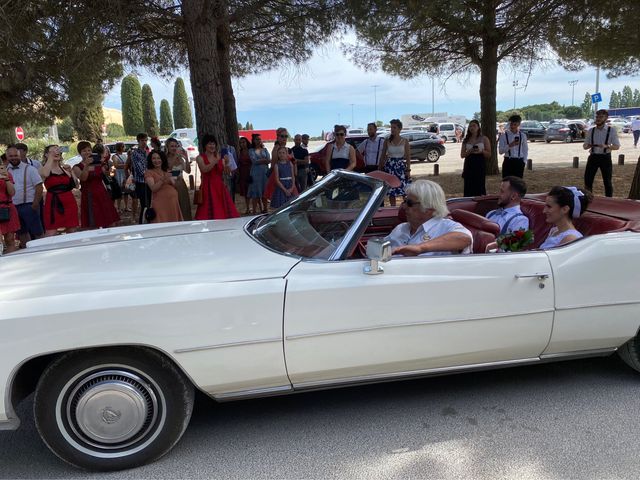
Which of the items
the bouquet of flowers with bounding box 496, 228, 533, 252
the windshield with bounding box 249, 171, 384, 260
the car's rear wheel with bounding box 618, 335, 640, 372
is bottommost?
the car's rear wheel with bounding box 618, 335, 640, 372

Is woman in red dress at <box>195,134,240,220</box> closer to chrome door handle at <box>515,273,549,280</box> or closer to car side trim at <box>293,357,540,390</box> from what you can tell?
car side trim at <box>293,357,540,390</box>

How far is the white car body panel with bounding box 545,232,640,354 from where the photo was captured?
309 cm

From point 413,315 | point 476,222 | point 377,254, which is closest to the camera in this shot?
point 377,254

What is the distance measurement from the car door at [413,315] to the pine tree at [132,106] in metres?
63.6

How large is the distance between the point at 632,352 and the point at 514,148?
642 centimetres

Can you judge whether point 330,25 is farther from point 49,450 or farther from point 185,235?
point 49,450

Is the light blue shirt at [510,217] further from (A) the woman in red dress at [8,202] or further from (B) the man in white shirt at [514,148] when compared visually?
(A) the woman in red dress at [8,202]

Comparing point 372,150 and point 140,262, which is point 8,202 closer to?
point 140,262

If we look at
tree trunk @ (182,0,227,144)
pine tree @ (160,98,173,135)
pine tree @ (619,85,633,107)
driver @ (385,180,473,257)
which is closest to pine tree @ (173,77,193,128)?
pine tree @ (160,98,173,135)

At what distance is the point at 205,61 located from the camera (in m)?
8.68

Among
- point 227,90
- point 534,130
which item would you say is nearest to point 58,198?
point 227,90

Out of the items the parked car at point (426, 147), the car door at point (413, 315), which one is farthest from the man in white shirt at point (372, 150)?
the parked car at point (426, 147)

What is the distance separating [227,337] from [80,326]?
69 cm

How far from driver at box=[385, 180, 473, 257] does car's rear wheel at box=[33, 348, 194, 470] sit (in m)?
1.54
